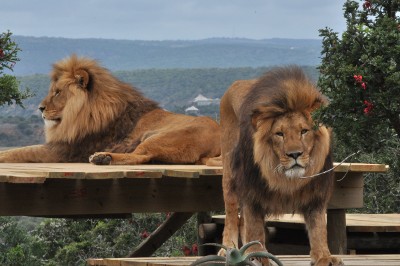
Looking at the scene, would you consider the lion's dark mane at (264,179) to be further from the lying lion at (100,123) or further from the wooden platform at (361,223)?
the lying lion at (100,123)

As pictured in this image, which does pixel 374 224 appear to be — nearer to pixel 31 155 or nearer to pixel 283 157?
pixel 31 155

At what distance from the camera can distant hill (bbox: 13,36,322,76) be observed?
13625 centimetres

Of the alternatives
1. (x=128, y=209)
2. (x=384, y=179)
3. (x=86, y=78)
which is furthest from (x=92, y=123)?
(x=384, y=179)

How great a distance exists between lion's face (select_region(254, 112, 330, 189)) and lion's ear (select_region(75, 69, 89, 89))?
402cm

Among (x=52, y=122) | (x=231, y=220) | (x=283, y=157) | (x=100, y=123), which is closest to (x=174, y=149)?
(x=100, y=123)

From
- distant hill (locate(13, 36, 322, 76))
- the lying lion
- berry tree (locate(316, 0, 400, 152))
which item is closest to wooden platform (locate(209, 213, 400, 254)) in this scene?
the lying lion

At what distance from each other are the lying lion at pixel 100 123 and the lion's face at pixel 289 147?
310 cm

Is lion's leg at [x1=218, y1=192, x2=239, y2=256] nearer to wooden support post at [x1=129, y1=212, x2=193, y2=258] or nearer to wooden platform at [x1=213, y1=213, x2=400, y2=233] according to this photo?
wooden platform at [x1=213, y1=213, x2=400, y2=233]

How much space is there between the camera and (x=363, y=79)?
17.8ft

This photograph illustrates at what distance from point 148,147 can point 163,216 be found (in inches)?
254

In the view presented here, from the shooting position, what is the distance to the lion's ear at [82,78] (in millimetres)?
9422

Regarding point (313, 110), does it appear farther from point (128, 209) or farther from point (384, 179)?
point (384, 179)

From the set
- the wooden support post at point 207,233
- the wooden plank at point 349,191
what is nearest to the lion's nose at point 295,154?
the wooden plank at point 349,191

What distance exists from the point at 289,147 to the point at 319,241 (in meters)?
0.64
